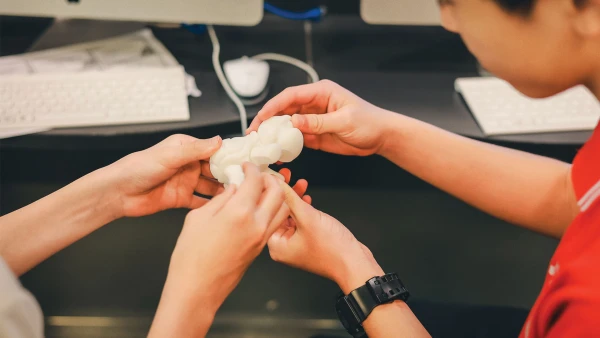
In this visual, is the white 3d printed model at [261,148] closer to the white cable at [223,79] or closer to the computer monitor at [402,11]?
the white cable at [223,79]

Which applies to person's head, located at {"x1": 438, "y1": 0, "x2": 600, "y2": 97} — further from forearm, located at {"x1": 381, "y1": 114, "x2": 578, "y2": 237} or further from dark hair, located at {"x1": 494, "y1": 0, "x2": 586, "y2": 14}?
forearm, located at {"x1": 381, "y1": 114, "x2": 578, "y2": 237}

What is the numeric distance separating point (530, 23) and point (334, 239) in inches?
16.9

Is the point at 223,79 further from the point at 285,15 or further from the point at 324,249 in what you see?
the point at 324,249

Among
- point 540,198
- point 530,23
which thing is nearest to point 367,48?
point 540,198

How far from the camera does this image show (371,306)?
0.76m

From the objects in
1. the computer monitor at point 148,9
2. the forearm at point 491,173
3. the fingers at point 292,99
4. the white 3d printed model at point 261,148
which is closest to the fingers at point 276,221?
the white 3d printed model at point 261,148

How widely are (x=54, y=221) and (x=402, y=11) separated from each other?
0.86 metres

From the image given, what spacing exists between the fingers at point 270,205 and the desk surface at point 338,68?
0.33 meters

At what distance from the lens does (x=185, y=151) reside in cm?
85

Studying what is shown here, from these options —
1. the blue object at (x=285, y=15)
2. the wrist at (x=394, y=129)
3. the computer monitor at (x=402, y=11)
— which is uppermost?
the computer monitor at (x=402, y=11)

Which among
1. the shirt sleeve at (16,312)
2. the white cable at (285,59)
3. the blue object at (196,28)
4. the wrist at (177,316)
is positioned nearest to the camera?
the shirt sleeve at (16,312)

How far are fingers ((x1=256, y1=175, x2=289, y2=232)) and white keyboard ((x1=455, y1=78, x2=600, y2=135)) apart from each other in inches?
20.7

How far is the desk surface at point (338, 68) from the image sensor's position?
1.00 metres

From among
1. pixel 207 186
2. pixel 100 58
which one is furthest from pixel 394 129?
pixel 100 58
